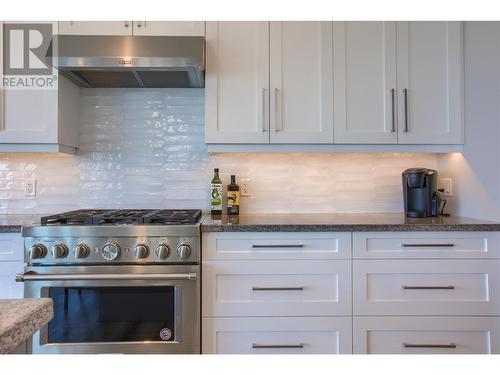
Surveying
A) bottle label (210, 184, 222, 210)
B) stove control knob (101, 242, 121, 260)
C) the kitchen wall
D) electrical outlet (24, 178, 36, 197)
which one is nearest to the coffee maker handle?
the kitchen wall

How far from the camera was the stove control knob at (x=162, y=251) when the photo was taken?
153 cm

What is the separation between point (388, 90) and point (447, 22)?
525 mm

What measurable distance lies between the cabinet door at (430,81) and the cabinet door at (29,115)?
2048 mm

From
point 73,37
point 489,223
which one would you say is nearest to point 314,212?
point 489,223

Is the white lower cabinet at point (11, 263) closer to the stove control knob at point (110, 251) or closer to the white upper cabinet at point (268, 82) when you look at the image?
the stove control knob at point (110, 251)

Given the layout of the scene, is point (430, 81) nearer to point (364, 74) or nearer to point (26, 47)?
point (364, 74)

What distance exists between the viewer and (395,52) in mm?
1904

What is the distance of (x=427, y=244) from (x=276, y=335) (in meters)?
0.87

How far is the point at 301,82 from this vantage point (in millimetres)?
1902

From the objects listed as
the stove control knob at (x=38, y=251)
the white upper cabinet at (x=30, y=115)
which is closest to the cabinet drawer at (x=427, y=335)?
the stove control knob at (x=38, y=251)

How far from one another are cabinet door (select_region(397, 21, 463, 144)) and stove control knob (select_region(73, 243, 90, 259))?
5.93 feet

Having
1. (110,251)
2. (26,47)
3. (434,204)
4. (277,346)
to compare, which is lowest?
(277,346)

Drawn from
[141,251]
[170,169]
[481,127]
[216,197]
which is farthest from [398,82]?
[141,251]

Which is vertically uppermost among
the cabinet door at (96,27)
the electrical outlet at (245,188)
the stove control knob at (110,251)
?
the cabinet door at (96,27)
